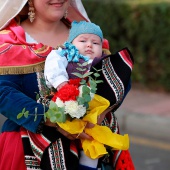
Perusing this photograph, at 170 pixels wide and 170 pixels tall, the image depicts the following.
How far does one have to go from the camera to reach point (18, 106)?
10.4 ft

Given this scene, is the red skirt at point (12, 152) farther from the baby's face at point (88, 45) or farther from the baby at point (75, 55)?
the baby's face at point (88, 45)

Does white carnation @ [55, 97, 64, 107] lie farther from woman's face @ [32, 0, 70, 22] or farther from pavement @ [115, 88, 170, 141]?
pavement @ [115, 88, 170, 141]

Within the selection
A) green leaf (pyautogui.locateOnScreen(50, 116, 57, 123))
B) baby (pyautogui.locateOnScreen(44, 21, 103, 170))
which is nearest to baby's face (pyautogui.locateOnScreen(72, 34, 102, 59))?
baby (pyautogui.locateOnScreen(44, 21, 103, 170))

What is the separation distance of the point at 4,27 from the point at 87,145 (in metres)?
0.77

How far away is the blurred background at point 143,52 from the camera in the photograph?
28.6ft

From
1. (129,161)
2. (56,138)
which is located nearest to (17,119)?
(56,138)

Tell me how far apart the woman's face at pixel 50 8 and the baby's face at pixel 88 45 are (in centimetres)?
19

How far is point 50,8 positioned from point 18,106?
579 millimetres

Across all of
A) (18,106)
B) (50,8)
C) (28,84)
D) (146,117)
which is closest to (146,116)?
(146,117)

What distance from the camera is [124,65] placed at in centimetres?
335

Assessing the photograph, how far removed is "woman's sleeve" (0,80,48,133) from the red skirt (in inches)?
5.7

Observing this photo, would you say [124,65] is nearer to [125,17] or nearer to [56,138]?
[56,138]

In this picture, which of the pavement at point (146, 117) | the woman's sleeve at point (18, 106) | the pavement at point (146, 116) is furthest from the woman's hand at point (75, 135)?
the pavement at point (146, 116)

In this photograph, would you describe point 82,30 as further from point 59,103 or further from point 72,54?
point 59,103
